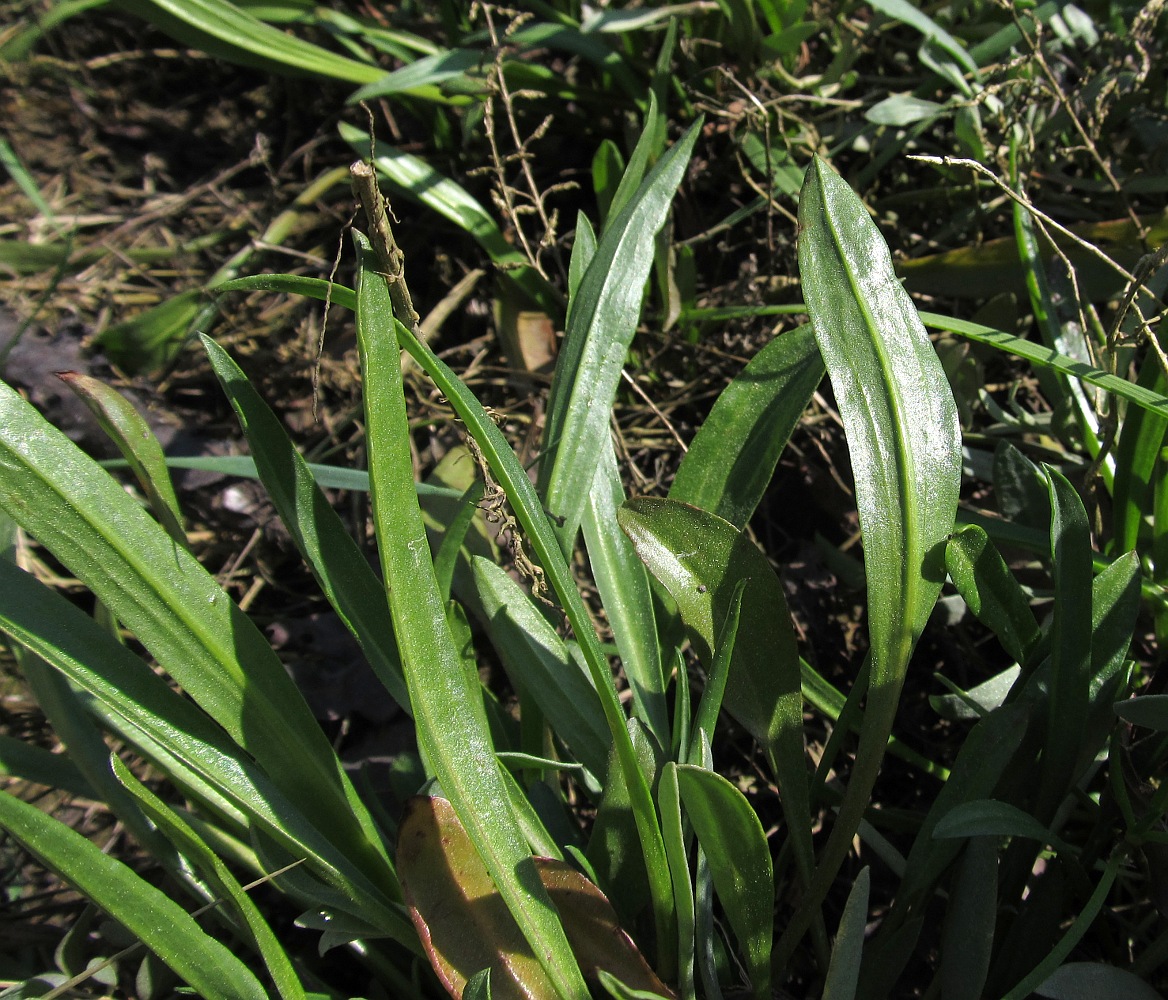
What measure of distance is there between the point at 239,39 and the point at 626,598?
1268mm

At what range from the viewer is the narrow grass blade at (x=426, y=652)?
69 cm

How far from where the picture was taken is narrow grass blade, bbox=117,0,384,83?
5.14 feet

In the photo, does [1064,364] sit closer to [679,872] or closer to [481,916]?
[679,872]

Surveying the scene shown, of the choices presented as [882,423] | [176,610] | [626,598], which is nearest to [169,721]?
[176,610]

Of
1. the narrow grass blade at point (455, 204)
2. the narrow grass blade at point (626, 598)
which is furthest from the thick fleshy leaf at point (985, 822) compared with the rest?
the narrow grass blade at point (455, 204)

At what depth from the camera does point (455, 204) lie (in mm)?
1506

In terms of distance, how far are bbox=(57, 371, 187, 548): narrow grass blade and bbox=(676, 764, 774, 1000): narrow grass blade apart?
0.59 m

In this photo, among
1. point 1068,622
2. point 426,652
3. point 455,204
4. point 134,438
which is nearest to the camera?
point 426,652

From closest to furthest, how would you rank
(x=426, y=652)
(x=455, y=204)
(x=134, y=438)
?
1. (x=426, y=652)
2. (x=134, y=438)
3. (x=455, y=204)

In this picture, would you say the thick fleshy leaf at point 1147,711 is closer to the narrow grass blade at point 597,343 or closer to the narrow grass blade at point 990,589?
the narrow grass blade at point 990,589

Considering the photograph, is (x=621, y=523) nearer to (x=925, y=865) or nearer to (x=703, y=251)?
(x=925, y=865)

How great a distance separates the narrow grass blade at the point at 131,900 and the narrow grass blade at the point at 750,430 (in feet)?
2.01

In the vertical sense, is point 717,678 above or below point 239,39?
below

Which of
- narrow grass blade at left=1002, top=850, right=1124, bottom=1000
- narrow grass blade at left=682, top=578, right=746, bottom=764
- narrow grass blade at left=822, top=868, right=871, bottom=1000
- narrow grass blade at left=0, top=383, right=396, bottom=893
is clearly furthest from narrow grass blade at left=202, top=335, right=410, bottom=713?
narrow grass blade at left=1002, top=850, right=1124, bottom=1000
